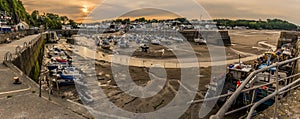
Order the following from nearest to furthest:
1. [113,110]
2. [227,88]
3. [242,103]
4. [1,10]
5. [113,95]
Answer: [242,103] < [113,110] < [227,88] < [113,95] < [1,10]

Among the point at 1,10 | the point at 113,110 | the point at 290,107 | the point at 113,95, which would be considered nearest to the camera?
the point at 290,107

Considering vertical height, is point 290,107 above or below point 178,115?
above

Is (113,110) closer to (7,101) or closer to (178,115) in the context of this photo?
(178,115)

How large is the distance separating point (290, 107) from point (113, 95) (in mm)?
12015

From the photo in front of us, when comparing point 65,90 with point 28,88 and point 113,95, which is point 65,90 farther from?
point 28,88

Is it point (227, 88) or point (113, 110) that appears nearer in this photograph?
point (113, 110)

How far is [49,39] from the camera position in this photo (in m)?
53.5

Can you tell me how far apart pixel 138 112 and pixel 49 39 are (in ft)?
161

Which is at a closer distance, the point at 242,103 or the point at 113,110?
the point at 242,103

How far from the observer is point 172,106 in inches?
494

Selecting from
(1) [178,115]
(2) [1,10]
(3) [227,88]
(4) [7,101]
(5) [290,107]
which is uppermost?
(2) [1,10]

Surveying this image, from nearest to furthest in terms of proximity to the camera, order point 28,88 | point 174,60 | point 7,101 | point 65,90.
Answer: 1. point 7,101
2. point 28,88
3. point 65,90
4. point 174,60

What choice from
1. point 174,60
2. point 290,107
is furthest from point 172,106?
point 174,60

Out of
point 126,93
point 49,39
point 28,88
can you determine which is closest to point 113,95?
point 126,93
